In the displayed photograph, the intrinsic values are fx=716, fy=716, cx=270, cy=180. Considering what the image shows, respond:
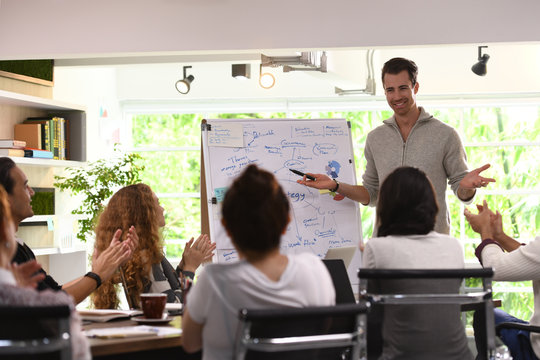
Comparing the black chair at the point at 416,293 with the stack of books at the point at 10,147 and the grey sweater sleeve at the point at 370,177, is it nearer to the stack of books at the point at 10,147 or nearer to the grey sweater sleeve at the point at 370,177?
the grey sweater sleeve at the point at 370,177

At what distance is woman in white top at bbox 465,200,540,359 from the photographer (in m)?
2.62

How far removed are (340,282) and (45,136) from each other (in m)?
3.27

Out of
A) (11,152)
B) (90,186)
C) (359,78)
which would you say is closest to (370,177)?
(11,152)

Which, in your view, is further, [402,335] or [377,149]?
[377,149]

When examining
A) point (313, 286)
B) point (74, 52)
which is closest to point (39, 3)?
point (74, 52)

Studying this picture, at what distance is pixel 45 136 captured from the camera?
206 inches

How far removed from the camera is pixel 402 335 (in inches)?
83.0

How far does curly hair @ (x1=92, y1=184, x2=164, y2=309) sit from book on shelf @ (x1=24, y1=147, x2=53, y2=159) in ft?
5.95

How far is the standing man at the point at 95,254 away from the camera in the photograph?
2.71m

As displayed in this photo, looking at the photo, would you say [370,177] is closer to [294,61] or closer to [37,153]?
[294,61]

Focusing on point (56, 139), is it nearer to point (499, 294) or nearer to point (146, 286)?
point (146, 286)

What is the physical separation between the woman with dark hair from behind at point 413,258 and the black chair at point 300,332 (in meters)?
0.28

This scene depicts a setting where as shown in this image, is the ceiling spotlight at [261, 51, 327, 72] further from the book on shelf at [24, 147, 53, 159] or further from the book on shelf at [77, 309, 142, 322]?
the book on shelf at [77, 309, 142, 322]

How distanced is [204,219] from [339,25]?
1398 millimetres
